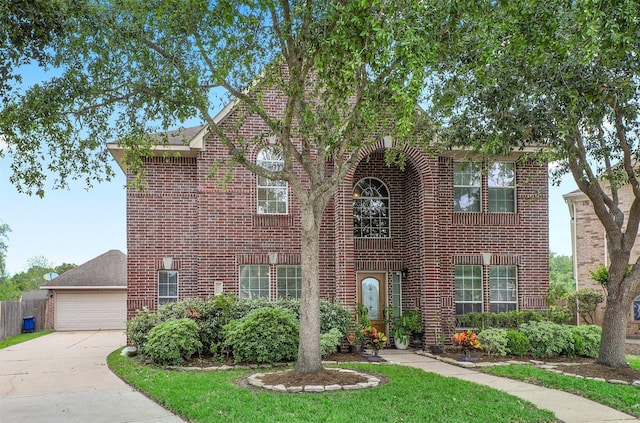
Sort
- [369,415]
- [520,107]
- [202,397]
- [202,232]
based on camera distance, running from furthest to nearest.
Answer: [202,232]
[520,107]
[202,397]
[369,415]

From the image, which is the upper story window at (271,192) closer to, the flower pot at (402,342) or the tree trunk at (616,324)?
the flower pot at (402,342)

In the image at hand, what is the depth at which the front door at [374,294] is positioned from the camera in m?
17.6

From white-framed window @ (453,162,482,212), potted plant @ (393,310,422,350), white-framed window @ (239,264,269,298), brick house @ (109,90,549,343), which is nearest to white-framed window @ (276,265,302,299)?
brick house @ (109,90,549,343)

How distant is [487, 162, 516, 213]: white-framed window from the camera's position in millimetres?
17906

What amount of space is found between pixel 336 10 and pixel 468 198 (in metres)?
9.78

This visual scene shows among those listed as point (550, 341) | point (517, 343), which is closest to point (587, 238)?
point (550, 341)

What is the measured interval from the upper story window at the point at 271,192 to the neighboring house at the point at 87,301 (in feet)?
49.6

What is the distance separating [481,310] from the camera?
17359mm

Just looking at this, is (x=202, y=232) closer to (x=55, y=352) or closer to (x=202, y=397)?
(x=55, y=352)

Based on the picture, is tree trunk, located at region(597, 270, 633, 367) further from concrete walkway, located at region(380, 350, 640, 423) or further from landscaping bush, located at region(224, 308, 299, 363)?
landscaping bush, located at region(224, 308, 299, 363)

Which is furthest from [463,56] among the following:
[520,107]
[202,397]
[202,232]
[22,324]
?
[22,324]

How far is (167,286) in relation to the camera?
16875mm

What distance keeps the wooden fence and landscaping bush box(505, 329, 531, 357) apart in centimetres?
1976

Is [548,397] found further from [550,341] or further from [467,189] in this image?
[467,189]
